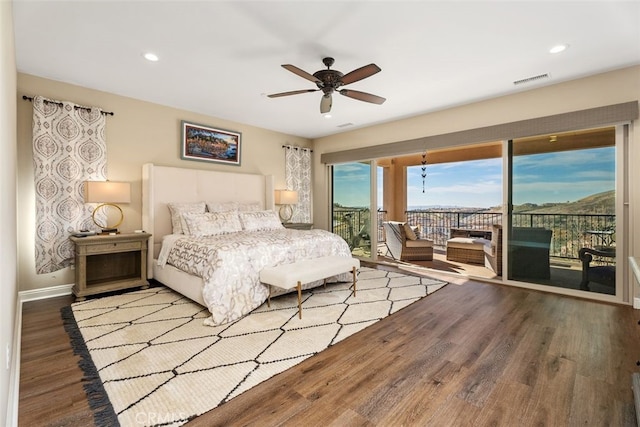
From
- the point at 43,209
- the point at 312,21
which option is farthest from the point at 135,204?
the point at 312,21

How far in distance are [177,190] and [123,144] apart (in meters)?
0.92

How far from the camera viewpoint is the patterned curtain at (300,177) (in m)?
6.20

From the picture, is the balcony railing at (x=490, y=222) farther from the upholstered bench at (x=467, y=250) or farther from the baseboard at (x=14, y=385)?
the baseboard at (x=14, y=385)

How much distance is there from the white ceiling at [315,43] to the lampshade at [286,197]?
6.81ft

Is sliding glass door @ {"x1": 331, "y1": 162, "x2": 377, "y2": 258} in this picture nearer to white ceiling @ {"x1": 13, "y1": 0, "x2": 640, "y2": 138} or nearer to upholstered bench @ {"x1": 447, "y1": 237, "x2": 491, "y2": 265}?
upholstered bench @ {"x1": 447, "y1": 237, "x2": 491, "y2": 265}

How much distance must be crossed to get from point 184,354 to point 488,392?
209cm

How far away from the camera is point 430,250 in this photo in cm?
594

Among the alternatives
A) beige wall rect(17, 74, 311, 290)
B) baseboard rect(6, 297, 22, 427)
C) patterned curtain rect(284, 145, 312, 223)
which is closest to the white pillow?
beige wall rect(17, 74, 311, 290)

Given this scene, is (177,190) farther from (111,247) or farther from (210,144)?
(111,247)

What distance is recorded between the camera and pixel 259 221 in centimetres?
452

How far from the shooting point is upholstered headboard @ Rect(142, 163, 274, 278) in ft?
13.6

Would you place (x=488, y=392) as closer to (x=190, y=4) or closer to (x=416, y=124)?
(x=190, y=4)

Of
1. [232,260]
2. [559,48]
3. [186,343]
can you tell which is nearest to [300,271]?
[232,260]

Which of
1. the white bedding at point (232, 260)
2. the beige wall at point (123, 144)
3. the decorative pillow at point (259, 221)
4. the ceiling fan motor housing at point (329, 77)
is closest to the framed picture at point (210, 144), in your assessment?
the beige wall at point (123, 144)
